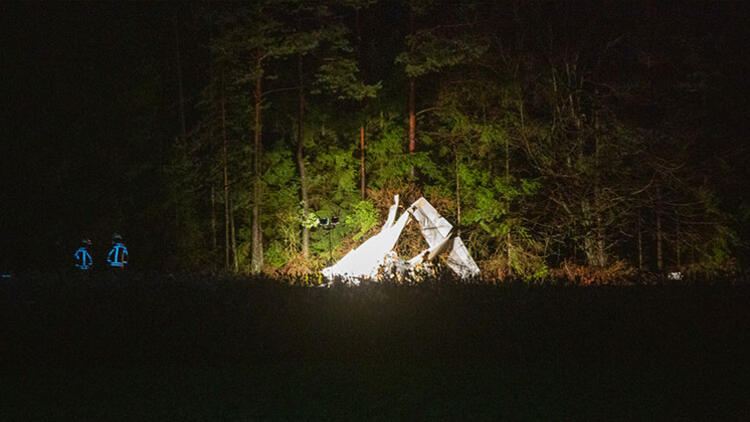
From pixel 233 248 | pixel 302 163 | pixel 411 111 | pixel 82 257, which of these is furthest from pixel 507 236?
pixel 82 257

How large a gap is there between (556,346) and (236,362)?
14.7ft

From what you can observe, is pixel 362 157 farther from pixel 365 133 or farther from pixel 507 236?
pixel 507 236

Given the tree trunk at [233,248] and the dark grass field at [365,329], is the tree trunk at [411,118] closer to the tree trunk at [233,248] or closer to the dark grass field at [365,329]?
the tree trunk at [233,248]

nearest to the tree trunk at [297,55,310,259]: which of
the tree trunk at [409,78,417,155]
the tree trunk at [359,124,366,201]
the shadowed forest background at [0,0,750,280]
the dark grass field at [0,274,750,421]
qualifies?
the shadowed forest background at [0,0,750,280]

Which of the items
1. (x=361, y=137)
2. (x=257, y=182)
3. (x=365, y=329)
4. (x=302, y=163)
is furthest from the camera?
(x=361, y=137)

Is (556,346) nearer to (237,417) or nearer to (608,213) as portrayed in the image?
(237,417)

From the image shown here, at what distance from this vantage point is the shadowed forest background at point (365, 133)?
22578 mm

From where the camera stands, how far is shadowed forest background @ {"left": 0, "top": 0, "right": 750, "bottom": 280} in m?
22.6

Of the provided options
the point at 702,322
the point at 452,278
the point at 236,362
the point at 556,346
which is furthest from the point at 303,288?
the point at 702,322

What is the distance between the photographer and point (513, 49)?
24.7m

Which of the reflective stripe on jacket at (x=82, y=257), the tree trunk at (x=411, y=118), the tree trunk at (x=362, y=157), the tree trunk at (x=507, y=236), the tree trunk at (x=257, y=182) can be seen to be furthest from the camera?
the tree trunk at (x=362, y=157)

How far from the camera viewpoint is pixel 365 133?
1137 inches

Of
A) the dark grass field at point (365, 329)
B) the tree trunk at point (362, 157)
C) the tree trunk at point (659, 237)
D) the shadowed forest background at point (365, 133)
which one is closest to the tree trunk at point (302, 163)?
the shadowed forest background at point (365, 133)

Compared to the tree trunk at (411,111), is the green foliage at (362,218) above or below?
below
